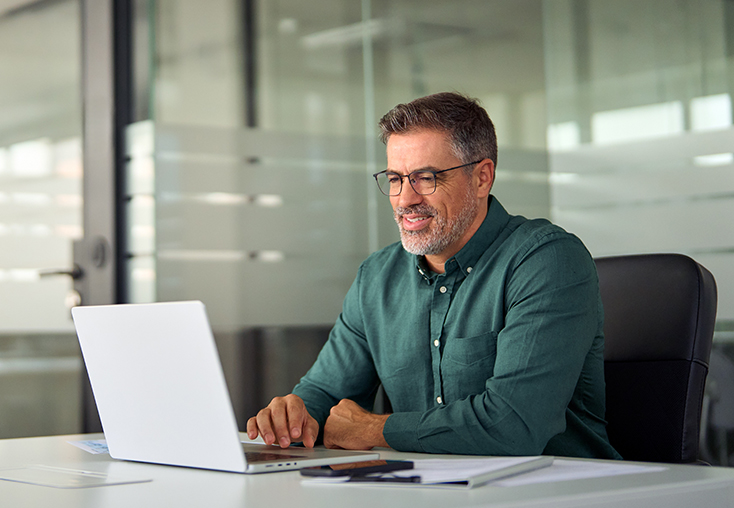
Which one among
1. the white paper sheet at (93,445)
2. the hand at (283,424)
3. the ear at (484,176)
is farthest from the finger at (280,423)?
the ear at (484,176)

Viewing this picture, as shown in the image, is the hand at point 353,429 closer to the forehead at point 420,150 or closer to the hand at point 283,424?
the hand at point 283,424

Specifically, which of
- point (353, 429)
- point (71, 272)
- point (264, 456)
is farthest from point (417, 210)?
point (71, 272)

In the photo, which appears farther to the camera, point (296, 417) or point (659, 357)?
point (659, 357)

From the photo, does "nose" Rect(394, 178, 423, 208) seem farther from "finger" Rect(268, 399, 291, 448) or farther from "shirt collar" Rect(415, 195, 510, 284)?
"finger" Rect(268, 399, 291, 448)

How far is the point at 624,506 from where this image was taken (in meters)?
0.94

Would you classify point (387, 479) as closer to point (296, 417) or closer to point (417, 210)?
point (296, 417)

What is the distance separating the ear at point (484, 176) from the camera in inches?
70.9

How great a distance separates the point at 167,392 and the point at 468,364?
25.2 inches

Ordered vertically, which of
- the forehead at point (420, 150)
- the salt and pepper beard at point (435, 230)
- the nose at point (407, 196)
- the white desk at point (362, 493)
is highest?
the forehead at point (420, 150)

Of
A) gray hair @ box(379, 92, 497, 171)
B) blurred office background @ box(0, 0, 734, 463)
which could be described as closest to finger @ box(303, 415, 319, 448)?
gray hair @ box(379, 92, 497, 171)

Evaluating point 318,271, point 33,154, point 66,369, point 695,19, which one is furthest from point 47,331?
point 695,19

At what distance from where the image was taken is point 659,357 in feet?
5.34

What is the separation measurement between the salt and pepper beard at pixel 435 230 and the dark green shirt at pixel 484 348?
42 millimetres

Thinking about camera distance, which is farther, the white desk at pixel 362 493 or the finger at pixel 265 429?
the finger at pixel 265 429
